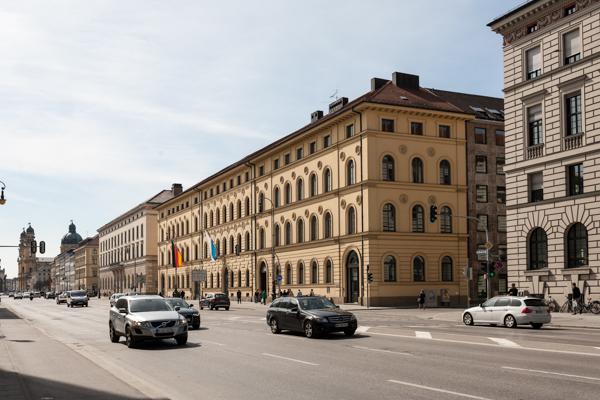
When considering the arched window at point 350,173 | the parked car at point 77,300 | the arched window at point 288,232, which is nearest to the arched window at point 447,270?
the arched window at point 350,173

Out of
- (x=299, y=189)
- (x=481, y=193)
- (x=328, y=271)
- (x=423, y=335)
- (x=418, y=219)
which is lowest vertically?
(x=423, y=335)

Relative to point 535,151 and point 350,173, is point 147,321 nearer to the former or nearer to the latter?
point 535,151

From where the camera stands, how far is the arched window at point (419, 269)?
57.9 m

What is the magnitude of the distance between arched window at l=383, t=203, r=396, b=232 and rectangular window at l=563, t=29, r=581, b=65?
2126 cm

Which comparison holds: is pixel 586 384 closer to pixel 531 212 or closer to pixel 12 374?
pixel 12 374

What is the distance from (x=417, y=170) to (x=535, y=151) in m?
18.4

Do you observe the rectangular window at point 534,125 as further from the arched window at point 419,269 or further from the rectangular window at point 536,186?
the arched window at point 419,269

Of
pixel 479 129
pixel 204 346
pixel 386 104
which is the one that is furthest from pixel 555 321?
pixel 479 129

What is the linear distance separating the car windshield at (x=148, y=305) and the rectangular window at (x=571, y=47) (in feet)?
90.1

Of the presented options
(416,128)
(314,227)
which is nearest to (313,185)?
(314,227)

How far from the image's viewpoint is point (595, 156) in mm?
37094

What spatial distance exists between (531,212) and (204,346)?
2632 centimetres

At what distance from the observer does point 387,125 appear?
57.9 m

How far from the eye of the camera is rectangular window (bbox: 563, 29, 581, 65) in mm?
38656
